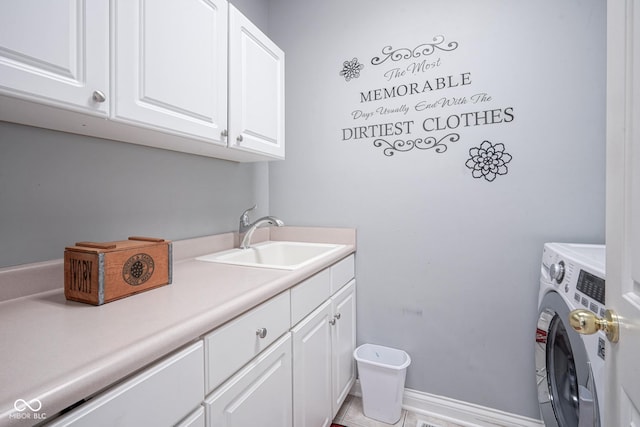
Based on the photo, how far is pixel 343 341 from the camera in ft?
5.32

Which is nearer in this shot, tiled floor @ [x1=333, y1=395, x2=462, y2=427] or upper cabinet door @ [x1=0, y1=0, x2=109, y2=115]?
upper cabinet door @ [x1=0, y1=0, x2=109, y2=115]

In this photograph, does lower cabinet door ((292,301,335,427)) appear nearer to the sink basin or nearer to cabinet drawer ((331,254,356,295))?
cabinet drawer ((331,254,356,295))

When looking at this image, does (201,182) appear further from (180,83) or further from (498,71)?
(498,71)

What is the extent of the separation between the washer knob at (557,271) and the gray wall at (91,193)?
1.56 m

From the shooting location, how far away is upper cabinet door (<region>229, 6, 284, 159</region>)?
1.26 m

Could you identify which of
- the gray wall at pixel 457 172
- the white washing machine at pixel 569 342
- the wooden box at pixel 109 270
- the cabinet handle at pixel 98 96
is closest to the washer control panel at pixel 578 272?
the white washing machine at pixel 569 342

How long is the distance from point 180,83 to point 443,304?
164 cm

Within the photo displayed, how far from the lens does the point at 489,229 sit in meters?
1.54

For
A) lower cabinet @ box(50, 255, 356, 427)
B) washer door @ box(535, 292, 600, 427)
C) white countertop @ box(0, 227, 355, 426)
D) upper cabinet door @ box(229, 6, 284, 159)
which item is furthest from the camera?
upper cabinet door @ box(229, 6, 284, 159)

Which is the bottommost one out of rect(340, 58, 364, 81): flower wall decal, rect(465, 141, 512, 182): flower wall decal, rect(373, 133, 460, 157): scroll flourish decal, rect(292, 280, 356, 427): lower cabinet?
rect(292, 280, 356, 427): lower cabinet

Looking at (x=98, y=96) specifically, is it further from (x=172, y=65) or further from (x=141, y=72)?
(x=172, y=65)

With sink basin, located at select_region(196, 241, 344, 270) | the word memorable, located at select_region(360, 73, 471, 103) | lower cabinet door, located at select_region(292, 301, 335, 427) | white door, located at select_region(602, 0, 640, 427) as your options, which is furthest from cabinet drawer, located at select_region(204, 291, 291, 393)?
the word memorable, located at select_region(360, 73, 471, 103)

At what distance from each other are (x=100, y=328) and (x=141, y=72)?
0.74 m

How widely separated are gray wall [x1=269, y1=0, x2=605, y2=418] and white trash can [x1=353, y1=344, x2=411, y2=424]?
194mm
